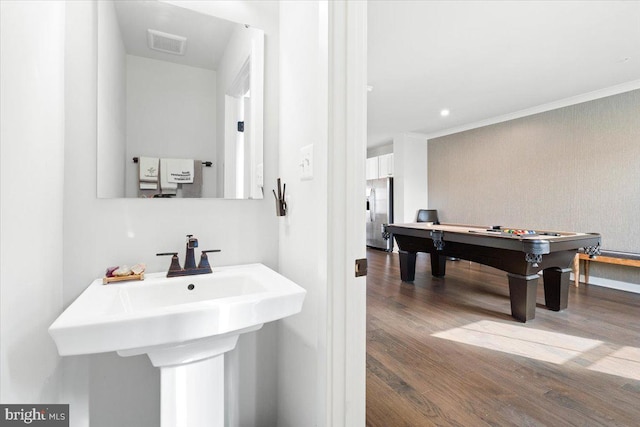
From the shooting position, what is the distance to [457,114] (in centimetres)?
509

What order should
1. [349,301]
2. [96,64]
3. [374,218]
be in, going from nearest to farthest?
[349,301] < [96,64] < [374,218]

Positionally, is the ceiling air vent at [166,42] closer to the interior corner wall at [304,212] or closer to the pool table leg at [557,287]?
the interior corner wall at [304,212]

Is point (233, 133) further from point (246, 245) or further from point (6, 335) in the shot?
point (6, 335)

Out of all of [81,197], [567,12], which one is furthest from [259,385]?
[567,12]

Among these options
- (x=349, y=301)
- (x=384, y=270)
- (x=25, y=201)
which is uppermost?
(x=25, y=201)

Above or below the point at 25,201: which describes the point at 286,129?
above

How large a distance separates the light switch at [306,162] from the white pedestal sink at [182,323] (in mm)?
392

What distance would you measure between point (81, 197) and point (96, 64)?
0.50 metres

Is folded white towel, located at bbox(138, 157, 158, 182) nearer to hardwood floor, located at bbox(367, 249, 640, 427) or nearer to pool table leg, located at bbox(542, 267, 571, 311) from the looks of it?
hardwood floor, located at bbox(367, 249, 640, 427)

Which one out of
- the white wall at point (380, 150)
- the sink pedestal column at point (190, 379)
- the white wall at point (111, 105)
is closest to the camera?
the sink pedestal column at point (190, 379)

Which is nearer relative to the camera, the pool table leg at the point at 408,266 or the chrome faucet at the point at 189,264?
the chrome faucet at the point at 189,264

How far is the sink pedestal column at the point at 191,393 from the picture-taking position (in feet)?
2.88

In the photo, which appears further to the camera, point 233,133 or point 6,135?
point 233,133

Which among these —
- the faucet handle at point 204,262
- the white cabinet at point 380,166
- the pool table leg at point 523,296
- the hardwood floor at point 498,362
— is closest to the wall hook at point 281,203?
the faucet handle at point 204,262
